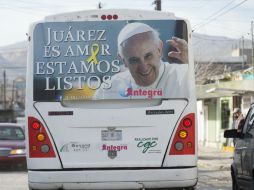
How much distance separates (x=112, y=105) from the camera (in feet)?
29.9

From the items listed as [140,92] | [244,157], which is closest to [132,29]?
[140,92]

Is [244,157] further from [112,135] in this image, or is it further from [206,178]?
[206,178]

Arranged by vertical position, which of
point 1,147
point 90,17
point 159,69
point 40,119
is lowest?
point 1,147

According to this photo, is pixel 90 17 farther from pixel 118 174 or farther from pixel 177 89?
pixel 118 174

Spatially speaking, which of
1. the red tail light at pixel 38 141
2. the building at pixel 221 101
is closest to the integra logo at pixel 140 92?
the red tail light at pixel 38 141

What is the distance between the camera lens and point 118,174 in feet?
29.5

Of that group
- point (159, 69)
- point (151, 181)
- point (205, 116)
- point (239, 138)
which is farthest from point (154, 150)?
point (205, 116)

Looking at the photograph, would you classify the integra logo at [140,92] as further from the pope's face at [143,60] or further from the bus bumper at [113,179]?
the bus bumper at [113,179]

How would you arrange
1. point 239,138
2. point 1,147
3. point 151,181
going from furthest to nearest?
point 1,147
point 239,138
point 151,181

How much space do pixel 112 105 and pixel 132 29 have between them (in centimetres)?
117

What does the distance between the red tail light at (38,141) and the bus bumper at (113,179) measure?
0.28 meters

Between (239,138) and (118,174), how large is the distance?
2542 mm

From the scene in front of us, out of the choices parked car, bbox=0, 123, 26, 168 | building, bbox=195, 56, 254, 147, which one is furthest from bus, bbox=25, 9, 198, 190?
building, bbox=195, 56, 254, 147

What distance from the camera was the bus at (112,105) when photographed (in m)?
9.02
